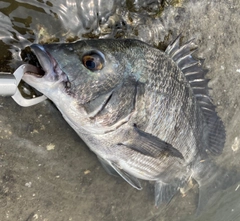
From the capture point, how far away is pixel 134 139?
84.3 inches

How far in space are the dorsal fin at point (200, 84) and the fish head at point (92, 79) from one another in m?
0.48

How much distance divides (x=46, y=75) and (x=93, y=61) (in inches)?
11.6

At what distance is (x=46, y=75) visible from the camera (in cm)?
174

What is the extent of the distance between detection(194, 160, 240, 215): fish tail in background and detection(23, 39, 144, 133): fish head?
1289mm

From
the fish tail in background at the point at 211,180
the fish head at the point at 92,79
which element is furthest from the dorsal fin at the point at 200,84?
the fish head at the point at 92,79

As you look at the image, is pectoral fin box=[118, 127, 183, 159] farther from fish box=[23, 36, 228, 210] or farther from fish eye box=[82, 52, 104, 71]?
fish eye box=[82, 52, 104, 71]

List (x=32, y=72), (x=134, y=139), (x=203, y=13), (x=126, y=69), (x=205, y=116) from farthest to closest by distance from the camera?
(x=203, y=13) < (x=205, y=116) < (x=134, y=139) < (x=126, y=69) < (x=32, y=72)

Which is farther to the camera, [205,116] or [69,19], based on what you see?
[205,116]

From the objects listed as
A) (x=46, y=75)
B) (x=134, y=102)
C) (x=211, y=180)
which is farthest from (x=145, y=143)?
(x=211, y=180)

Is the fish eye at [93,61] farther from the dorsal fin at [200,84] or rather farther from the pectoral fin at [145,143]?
the dorsal fin at [200,84]

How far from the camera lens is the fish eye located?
1806 mm

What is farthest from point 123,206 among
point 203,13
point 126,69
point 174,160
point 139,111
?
point 203,13

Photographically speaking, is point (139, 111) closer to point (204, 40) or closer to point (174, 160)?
point (174, 160)

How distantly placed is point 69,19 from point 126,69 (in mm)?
545
